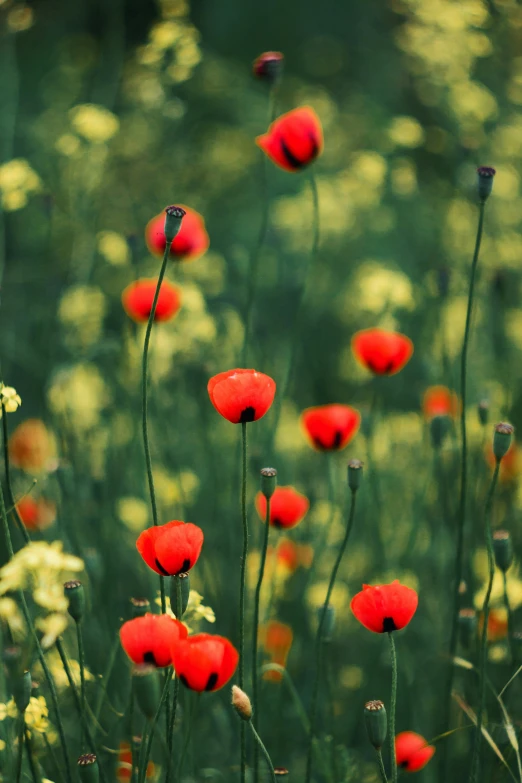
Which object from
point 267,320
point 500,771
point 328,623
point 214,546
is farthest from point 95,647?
point 267,320

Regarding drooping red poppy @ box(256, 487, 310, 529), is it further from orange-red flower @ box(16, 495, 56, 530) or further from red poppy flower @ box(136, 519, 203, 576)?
orange-red flower @ box(16, 495, 56, 530)

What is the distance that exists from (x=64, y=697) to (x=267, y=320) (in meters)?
2.62

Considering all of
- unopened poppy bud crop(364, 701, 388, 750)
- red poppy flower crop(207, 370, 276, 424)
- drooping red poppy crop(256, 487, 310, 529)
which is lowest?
drooping red poppy crop(256, 487, 310, 529)

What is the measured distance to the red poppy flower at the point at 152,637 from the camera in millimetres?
1068

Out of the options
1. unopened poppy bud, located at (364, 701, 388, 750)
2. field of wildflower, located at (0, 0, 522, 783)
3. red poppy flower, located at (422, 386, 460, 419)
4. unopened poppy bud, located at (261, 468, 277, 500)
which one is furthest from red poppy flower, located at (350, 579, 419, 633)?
red poppy flower, located at (422, 386, 460, 419)

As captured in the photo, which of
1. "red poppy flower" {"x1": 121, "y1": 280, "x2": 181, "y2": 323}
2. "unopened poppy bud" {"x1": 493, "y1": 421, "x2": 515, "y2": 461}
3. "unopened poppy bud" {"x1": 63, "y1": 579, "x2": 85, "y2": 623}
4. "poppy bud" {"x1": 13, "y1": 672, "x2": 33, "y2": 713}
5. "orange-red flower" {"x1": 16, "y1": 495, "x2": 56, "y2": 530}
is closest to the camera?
"poppy bud" {"x1": 13, "y1": 672, "x2": 33, "y2": 713}

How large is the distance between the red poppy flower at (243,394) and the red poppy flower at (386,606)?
31 cm

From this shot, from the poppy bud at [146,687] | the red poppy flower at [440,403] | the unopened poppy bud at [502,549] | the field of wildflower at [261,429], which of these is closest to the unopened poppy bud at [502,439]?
the field of wildflower at [261,429]

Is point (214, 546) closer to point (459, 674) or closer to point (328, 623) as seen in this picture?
point (459, 674)

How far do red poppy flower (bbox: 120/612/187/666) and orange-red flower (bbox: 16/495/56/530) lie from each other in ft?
3.94

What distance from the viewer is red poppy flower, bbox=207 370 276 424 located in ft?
4.05

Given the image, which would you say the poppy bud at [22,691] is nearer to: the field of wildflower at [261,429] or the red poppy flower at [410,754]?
the field of wildflower at [261,429]

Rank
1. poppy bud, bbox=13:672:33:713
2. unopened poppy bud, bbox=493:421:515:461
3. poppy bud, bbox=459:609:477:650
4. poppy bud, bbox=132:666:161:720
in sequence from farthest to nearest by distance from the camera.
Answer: poppy bud, bbox=459:609:477:650
unopened poppy bud, bbox=493:421:515:461
poppy bud, bbox=13:672:33:713
poppy bud, bbox=132:666:161:720

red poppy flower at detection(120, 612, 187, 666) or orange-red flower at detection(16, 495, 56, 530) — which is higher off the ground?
red poppy flower at detection(120, 612, 187, 666)
